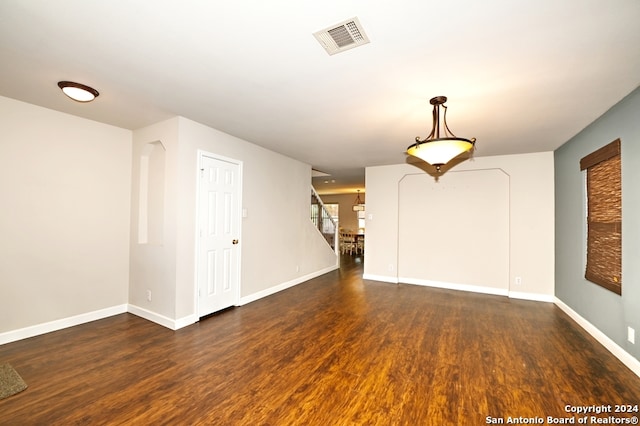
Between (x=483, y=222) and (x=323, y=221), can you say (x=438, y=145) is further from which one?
(x=323, y=221)

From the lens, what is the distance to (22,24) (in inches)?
68.5

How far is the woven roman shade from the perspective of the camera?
9.33 ft

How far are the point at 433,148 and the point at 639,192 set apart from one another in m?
1.88

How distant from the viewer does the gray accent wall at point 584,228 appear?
2559 millimetres

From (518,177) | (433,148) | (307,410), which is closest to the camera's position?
(307,410)

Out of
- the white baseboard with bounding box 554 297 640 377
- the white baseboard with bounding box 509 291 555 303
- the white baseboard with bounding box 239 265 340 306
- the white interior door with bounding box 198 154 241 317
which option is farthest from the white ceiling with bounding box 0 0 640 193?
the white baseboard with bounding box 509 291 555 303

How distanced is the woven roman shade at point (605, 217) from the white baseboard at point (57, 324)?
6.09 meters

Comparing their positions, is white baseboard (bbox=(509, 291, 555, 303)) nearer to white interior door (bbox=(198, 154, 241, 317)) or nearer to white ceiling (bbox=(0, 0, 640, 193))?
white ceiling (bbox=(0, 0, 640, 193))

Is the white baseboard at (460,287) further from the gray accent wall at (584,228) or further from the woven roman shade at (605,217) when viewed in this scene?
the woven roman shade at (605,217)

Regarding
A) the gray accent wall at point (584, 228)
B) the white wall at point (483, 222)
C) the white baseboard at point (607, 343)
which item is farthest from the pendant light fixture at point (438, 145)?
the white wall at point (483, 222)

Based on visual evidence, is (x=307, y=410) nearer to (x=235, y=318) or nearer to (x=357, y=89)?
(x=235, y=318)

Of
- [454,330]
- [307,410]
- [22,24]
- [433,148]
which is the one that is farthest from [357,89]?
[454,330]

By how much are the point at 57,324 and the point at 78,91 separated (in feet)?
9.03

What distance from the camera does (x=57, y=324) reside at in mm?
3258
